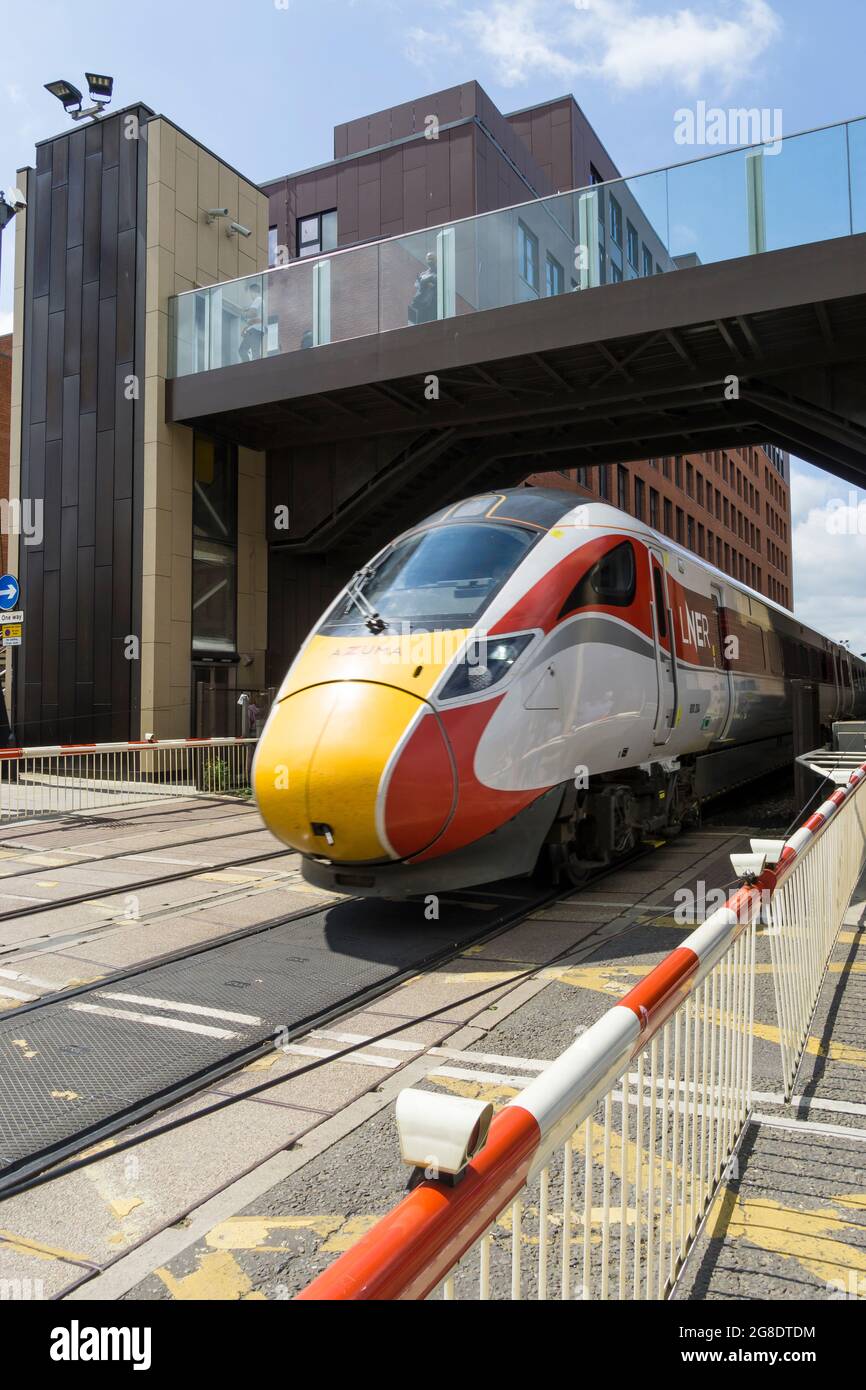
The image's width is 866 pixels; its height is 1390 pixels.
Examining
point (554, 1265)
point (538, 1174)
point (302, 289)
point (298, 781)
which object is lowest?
point (554, 1265)

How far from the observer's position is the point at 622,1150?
251 cm

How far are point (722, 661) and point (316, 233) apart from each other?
30712 mm

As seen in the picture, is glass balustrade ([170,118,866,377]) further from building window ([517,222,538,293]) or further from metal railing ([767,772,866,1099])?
metal railing ([767,772,866,1099])

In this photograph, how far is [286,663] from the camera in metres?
22.1

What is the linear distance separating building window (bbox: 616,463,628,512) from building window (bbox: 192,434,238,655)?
1924 cm

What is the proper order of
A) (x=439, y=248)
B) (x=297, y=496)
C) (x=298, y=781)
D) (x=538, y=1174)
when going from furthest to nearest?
(x=297, y=496), (x=439, y=248), (x=298, y=781), (x=538, y=1174)

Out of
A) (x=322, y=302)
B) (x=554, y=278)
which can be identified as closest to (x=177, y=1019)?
(x=554, y=278)

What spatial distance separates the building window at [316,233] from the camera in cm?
3616

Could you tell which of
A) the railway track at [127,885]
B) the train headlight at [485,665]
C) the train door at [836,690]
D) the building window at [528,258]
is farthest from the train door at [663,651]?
the train door at [836,690]

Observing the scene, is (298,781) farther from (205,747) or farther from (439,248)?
(439,248)

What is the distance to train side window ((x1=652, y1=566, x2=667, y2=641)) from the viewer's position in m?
9.59

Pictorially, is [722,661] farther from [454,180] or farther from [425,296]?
[454,180]

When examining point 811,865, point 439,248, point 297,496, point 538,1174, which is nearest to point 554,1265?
point 538,1174

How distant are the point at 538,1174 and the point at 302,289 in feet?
59.4
